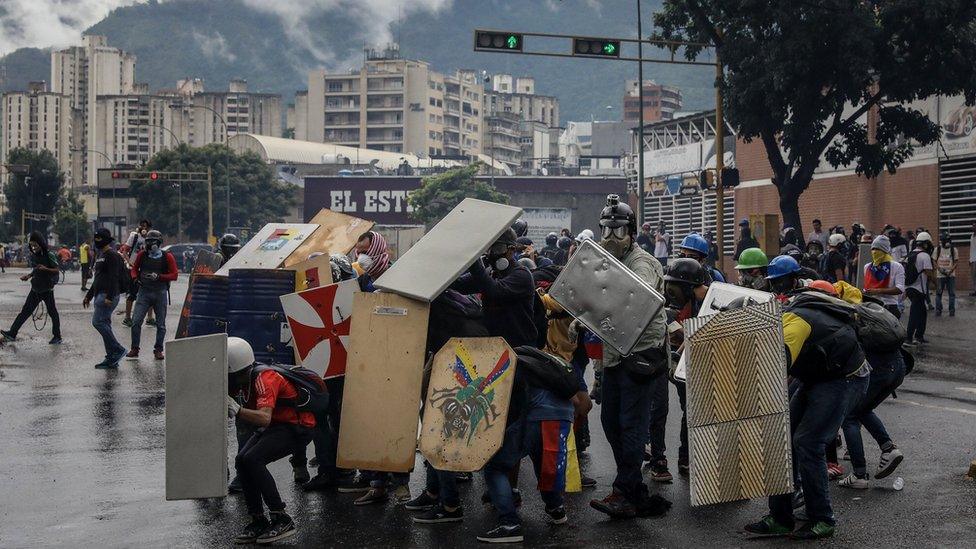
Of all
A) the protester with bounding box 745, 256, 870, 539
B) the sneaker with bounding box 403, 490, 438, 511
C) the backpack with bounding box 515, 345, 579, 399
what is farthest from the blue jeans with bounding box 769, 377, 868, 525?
the sneaker with bounding box 403, 490, 438, 511

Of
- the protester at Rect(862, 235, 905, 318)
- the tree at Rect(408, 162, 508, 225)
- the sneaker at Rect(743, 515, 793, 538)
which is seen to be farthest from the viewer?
the tree at Rect(408, 162, 508, 225)

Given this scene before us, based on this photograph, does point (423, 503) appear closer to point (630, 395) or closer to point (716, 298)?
point (630, 395)

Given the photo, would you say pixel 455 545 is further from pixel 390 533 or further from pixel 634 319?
pixel 634 319

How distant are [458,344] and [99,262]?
10.2 meters

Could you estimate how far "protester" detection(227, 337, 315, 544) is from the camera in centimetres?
714

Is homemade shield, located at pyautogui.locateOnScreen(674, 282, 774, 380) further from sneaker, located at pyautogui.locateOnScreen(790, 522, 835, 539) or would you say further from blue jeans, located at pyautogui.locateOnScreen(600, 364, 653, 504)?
sneaker, located at pyautogui.locateOnScreen(790, 522, 835, 539)

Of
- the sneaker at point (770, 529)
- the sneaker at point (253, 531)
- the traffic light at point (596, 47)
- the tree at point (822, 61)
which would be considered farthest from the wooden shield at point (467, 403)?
the tree at point (822, 61)

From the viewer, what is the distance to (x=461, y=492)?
8.59 meters

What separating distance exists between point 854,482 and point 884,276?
269 inches

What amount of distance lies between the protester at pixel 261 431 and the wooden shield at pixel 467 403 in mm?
790

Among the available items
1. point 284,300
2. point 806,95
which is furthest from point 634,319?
point 806,95

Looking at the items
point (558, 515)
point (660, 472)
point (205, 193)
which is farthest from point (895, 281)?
point (205, 193)

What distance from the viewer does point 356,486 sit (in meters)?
8.70

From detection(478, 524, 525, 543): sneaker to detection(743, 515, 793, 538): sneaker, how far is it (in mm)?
1333
